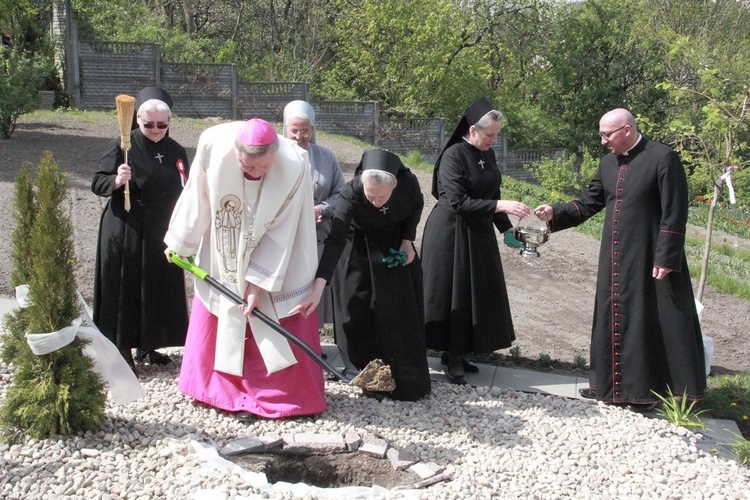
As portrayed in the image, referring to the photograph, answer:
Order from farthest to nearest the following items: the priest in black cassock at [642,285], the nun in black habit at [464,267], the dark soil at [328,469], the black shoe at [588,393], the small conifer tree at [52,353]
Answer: the nun in black habit at [464,267], the black shoe at [588,393], the priest in black cassock at [642,285], the dark soil at [328,469], the small conifer tree at [52,353]

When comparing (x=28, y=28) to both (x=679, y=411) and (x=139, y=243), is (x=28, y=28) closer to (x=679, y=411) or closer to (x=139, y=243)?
(x=139, y=243)

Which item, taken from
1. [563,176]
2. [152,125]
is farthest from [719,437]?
[563,176]

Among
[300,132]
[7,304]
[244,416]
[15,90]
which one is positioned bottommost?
[244,416]

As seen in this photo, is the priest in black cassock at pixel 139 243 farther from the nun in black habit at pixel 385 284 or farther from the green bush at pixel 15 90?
the green bush at pixel 15 90

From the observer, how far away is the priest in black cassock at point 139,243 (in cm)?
583

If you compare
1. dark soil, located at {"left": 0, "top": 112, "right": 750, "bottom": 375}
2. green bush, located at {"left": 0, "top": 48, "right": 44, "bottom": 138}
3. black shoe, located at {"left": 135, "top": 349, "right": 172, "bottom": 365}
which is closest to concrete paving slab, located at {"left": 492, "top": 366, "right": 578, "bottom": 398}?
dark soil, located at {"left": 0, "top": 112, "right": 750, "bottom": 375}

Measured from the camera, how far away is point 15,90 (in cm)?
1402

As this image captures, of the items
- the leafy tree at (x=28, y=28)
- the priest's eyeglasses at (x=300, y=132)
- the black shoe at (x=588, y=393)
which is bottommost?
the black shoe at (x=588, y=393)

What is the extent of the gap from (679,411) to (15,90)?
11910 mm

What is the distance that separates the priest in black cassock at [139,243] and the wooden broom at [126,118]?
0.20 metres

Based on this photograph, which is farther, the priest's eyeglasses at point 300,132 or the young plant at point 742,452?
the priest's eyeglasses at point 300,132

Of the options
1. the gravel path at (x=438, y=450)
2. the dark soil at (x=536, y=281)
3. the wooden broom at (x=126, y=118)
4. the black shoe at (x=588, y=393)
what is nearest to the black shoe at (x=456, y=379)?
the gravel path at (x=438, y=450)

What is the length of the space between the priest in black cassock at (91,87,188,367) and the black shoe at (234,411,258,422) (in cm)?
108

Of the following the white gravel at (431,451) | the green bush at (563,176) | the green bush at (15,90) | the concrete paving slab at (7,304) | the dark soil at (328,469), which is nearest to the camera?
the white gravel at (431,451)
